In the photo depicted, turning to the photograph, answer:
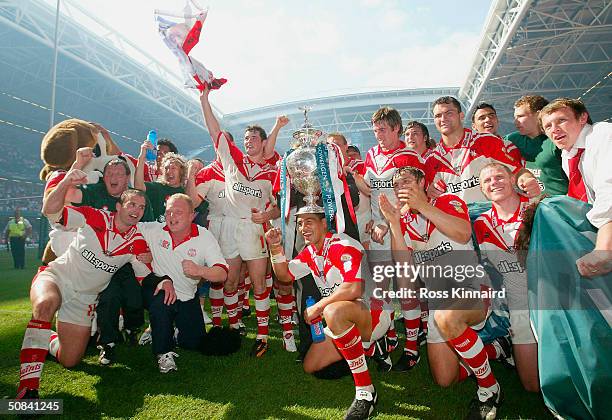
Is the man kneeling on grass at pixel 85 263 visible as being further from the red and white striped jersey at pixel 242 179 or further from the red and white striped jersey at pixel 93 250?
the red and white striped jersey at pixel 242 179

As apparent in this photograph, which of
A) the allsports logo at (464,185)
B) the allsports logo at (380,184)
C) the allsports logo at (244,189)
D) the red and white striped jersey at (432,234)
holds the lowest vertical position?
the red and white striped jersey at (432,234)

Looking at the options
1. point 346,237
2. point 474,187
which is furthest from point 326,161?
point 474,187

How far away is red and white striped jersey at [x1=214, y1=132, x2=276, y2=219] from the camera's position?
4566 mm

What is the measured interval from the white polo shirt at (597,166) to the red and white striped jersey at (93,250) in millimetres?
3528

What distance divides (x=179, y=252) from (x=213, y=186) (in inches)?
55.3

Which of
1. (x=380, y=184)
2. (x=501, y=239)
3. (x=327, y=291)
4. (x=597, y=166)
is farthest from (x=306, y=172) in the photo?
(x=597, y=166)

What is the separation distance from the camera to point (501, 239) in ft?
10.1

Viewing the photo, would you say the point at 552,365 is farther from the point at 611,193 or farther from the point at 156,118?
the point at 156,118

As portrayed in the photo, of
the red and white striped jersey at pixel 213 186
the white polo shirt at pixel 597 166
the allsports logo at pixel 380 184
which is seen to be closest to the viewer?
the white polo shirt at pixel 597 166

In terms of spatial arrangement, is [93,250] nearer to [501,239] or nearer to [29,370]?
[29,370]

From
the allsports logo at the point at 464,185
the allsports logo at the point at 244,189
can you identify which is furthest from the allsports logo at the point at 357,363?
the allsports logo at the point at 244,189

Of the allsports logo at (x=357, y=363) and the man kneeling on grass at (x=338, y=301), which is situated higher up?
the man kneeling on grass at (x=338, y=301)

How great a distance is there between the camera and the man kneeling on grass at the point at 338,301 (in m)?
2.74

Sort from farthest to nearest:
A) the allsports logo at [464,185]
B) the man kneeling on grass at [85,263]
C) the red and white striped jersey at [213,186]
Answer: the red and white striped jersey at [213,186]
the allsports logo at [464,185]
the man kneeling on grass at [85,263]
